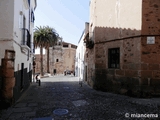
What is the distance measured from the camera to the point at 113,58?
11016 millimetres

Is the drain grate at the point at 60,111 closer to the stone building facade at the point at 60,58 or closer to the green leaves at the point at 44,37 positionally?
the green leaves at the point at 44,37

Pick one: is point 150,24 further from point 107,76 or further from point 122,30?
point 107,76

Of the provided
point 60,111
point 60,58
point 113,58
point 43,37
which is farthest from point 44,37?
point 60,111

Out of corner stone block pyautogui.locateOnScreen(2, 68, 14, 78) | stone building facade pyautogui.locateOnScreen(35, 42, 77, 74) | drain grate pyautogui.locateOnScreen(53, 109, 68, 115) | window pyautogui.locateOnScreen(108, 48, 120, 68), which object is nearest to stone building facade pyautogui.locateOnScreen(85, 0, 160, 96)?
window pyautogui.locateOnScreen(108, 48, 120, 68)

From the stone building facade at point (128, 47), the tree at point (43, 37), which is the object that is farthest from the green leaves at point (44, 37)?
the stone building facade at point (128, 47)

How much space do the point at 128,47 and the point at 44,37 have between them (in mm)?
22594

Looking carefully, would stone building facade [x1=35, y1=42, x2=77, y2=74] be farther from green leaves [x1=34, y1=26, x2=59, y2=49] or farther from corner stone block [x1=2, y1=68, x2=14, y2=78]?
corner stone block [x1=2, y1=68, x2=14, y2=78]

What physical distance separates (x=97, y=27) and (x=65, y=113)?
8.18 metres

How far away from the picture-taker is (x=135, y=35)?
29.9 feet

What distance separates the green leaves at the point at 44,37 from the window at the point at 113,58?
20583mm

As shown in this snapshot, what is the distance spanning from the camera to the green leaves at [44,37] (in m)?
29.4

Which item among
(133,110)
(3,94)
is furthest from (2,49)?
(133,110)

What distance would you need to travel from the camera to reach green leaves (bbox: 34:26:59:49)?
96.6ft

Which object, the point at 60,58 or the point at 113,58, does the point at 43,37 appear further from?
the point at 113,58
